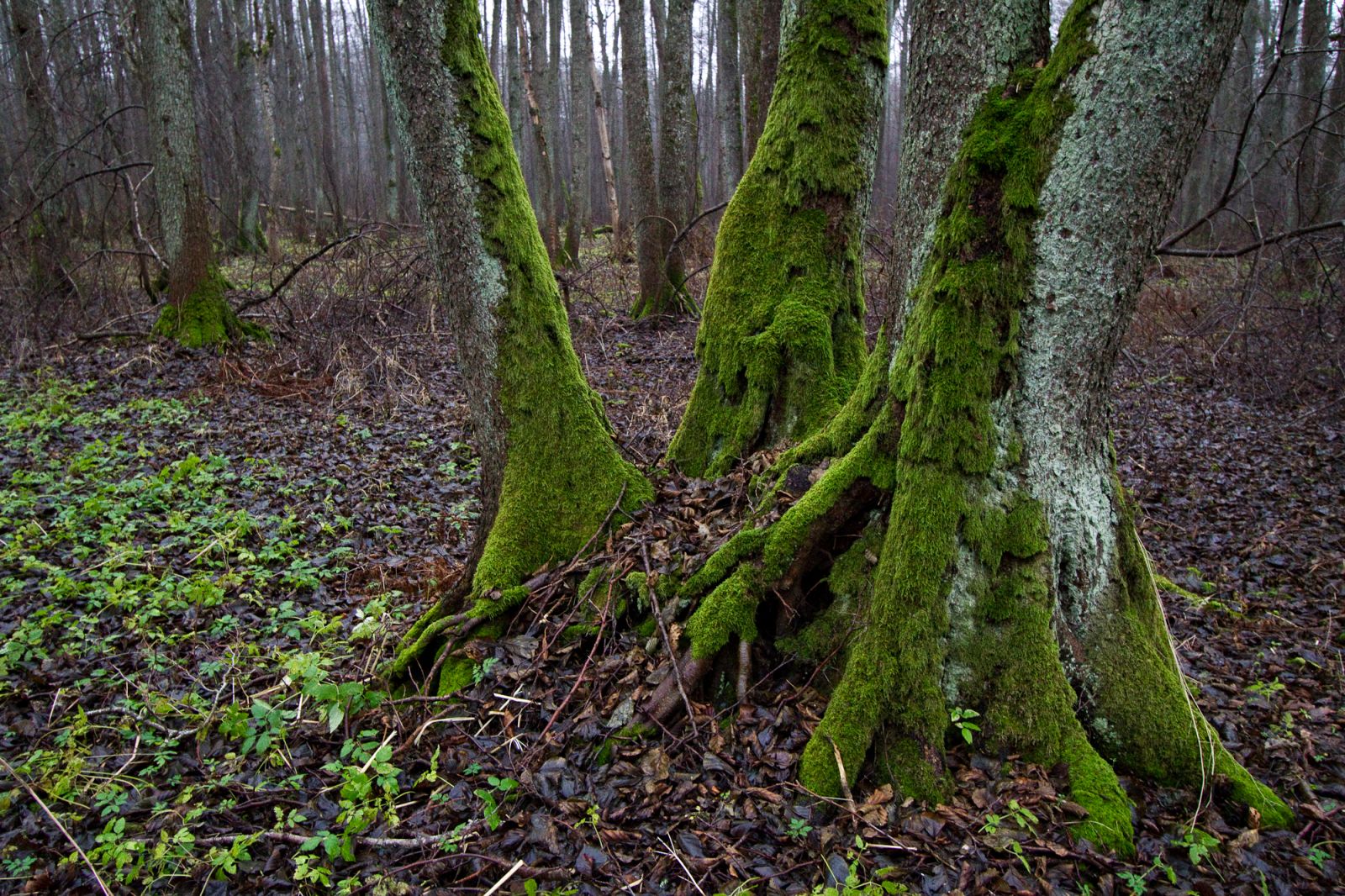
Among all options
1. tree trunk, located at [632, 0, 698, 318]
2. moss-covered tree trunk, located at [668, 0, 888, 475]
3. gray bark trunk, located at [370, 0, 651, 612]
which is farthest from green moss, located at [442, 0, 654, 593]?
tree trunk, located at [632, 0, 698, 318]

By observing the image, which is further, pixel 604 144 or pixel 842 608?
pixel 604 144

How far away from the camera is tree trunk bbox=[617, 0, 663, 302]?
10.9m

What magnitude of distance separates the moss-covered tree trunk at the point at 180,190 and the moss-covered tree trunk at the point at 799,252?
26.0ft

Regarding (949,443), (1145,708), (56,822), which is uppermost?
(949,443)

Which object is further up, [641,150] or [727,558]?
[641,150]

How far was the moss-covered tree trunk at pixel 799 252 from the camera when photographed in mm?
4246

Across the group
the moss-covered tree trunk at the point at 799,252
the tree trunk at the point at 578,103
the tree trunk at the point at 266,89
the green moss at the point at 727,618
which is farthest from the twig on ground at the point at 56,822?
the tree trunk at the point at 266,89

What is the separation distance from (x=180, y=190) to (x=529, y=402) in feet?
27.3

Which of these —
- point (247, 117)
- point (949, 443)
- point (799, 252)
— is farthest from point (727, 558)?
point (247, 117)

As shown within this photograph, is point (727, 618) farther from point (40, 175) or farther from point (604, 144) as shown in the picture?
point (604, 144)

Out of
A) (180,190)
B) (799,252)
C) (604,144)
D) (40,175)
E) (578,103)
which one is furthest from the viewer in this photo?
(578,103)

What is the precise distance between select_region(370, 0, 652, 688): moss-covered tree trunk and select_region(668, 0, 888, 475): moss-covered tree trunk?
0.73 metres

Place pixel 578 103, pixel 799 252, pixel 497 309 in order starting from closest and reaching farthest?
pixel 497 309 < pixel 799 252 < pixel 578 103

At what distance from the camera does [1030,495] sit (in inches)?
109
